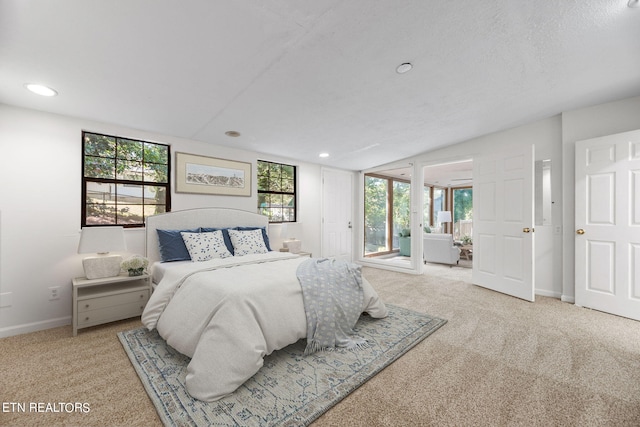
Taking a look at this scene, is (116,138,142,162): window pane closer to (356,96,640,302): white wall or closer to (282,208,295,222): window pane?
(282,208,295,222): window pane

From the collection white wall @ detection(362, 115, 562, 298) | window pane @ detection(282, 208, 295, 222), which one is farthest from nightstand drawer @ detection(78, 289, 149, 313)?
white wall @ detection(362, 115, 562, 298)

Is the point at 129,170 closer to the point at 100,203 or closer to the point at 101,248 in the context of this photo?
the point at 100,203

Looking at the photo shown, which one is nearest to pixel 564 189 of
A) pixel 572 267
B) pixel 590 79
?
pixel 572 267

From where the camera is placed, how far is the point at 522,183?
3678mm

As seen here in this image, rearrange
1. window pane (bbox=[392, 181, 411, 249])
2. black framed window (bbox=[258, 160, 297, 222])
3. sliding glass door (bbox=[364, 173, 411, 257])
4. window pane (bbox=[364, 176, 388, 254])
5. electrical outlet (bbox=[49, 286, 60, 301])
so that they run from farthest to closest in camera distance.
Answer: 1. window pane (bbox=[392, 181, 411, 249])
2. sliding glass door (bbox=[364, 173, 411, 257])
3. window pane (bbox=[364, 176, 388, 254])
4. black framed window (bbox=[258, 160, 297, 222])
5. electrical outlet (bbox=[49, 286, 60, 301])

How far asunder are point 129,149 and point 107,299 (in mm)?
1785

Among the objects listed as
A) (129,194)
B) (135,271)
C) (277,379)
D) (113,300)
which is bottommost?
(277,379)

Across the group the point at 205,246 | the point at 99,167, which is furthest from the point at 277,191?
the point at 99,167

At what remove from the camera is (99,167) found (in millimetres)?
3055

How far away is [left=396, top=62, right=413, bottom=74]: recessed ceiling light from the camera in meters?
2.29

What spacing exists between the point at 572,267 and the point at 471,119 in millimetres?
2385

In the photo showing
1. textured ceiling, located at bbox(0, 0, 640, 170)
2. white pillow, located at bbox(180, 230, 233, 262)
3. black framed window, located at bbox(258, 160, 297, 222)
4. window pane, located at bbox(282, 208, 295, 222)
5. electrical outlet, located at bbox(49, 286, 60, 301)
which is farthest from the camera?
window pane, located at bbox(282, 208, 295, 222)

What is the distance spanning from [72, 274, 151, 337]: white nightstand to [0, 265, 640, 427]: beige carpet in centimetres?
12

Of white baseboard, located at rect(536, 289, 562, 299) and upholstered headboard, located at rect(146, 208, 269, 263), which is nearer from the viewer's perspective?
upholstered headboard, located at rect(146, 208, 269, 263)
